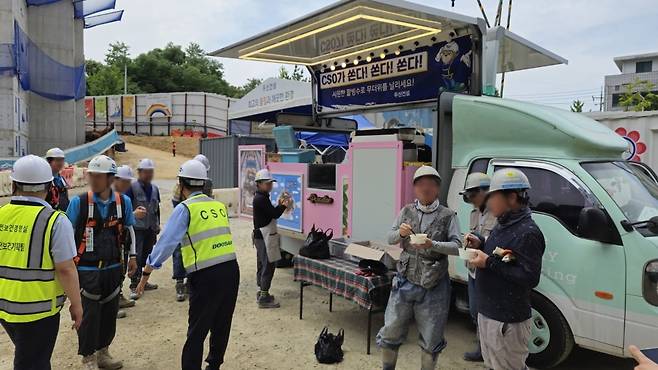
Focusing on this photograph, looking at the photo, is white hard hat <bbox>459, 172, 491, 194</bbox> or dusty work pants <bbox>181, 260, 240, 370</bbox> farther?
white hard hat <bbox>459, 172, 491, 194</bbox>

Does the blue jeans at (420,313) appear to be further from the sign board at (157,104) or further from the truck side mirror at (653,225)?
the sign board at (157,104)

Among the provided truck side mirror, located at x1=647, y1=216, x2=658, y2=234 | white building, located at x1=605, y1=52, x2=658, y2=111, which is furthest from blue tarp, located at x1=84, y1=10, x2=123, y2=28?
white building, located at x1=605, y1=52, x2=658, y2=111

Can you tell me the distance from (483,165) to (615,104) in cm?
4364

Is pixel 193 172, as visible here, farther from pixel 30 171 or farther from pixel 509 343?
pixel 509 343

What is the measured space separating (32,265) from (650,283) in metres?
4.22

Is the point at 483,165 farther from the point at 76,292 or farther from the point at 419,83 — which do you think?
the point at 76,292

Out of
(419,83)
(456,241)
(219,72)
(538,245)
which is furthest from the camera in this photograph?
(219,72)

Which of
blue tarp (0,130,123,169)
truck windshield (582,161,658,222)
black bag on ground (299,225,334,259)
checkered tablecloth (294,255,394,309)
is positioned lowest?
checkered tablecloth (294,255,394,309)

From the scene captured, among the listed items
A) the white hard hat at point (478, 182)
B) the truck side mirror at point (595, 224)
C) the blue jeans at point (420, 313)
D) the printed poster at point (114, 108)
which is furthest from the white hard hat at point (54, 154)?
the printed poster at point (114, 108)

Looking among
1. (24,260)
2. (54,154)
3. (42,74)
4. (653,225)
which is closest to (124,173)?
(54,154)

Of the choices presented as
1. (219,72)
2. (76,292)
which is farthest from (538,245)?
(219,72)

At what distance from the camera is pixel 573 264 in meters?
3.86

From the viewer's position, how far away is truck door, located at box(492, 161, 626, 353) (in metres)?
3.66

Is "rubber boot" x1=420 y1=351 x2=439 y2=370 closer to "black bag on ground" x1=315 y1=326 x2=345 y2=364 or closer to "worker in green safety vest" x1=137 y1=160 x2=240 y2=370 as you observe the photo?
"black bag on ground" x1=315 y1=326 x2=345 y2=364
